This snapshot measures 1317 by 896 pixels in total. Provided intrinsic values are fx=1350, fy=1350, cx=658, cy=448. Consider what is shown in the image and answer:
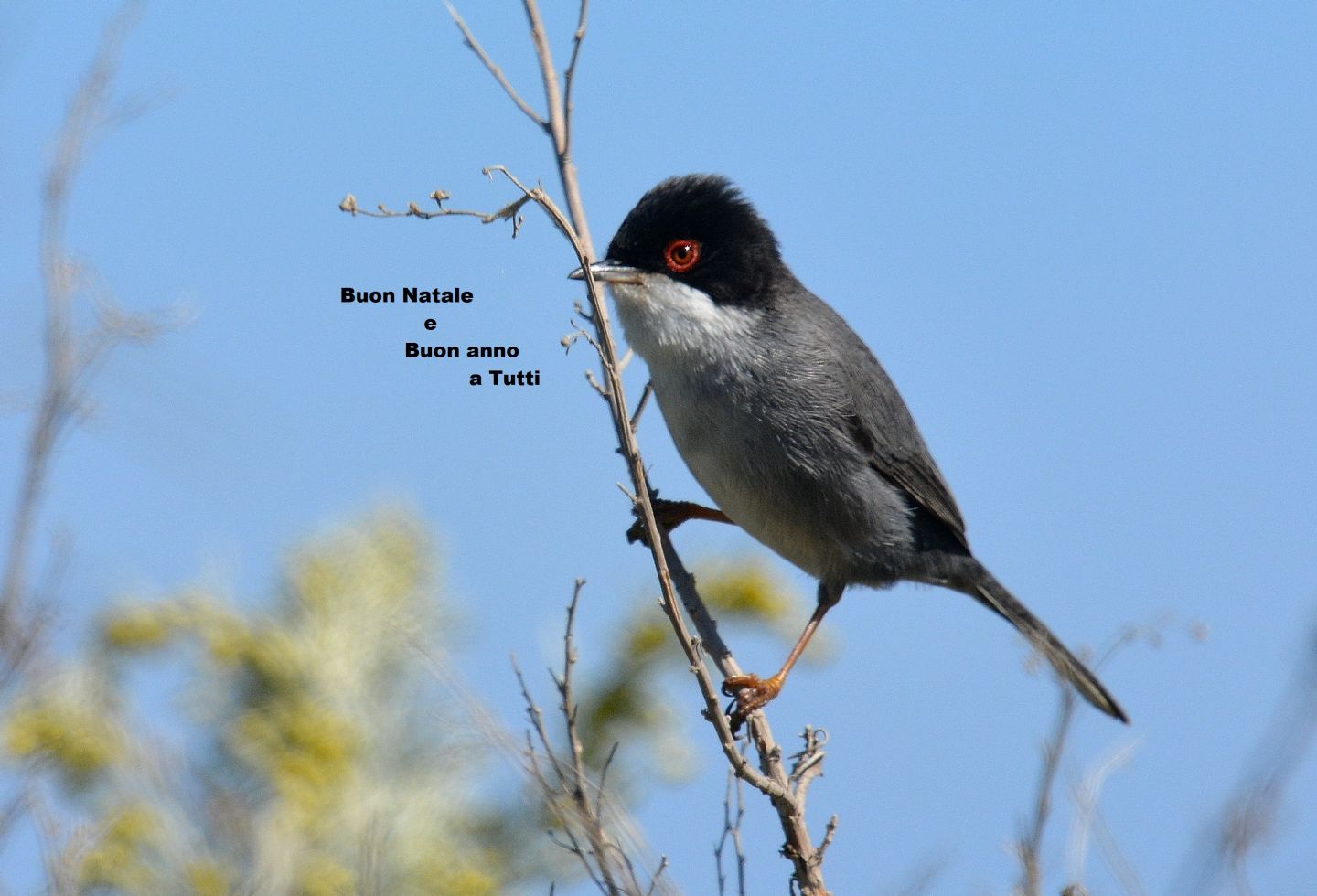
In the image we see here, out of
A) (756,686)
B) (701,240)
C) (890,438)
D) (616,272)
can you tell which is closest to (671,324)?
(616,272)

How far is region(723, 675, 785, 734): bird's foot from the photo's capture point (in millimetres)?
4453

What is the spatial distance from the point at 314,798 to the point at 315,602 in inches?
34.7

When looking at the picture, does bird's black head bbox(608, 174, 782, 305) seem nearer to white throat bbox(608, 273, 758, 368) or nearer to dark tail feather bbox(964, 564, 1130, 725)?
white throat bbox(608, 273, 758, 368)

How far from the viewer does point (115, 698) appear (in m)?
5.18

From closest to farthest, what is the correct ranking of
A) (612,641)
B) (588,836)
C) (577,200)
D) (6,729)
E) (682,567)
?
(588,836) < (577,200) < (682,567) < (6,729) < (612,641)

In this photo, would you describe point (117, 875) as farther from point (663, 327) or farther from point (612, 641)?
point (663, 327)

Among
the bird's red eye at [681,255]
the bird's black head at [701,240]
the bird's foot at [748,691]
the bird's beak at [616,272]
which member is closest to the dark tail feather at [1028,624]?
the bird's foot at [748,691]

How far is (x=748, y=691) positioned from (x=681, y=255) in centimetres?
158

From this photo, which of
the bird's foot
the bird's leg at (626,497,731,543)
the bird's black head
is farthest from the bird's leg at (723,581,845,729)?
the bird's black head

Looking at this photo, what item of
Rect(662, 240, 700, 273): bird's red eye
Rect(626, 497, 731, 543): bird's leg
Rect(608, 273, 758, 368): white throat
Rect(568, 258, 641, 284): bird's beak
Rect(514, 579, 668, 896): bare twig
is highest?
Rect(662, 240, 700, 273): bird's red eye

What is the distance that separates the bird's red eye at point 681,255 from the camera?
16.1ft

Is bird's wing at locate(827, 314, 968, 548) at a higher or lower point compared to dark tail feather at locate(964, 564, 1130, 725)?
higher

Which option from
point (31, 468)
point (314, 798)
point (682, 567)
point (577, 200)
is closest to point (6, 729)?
point (314, 798)

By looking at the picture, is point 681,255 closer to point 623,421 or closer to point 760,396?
point 760,396
